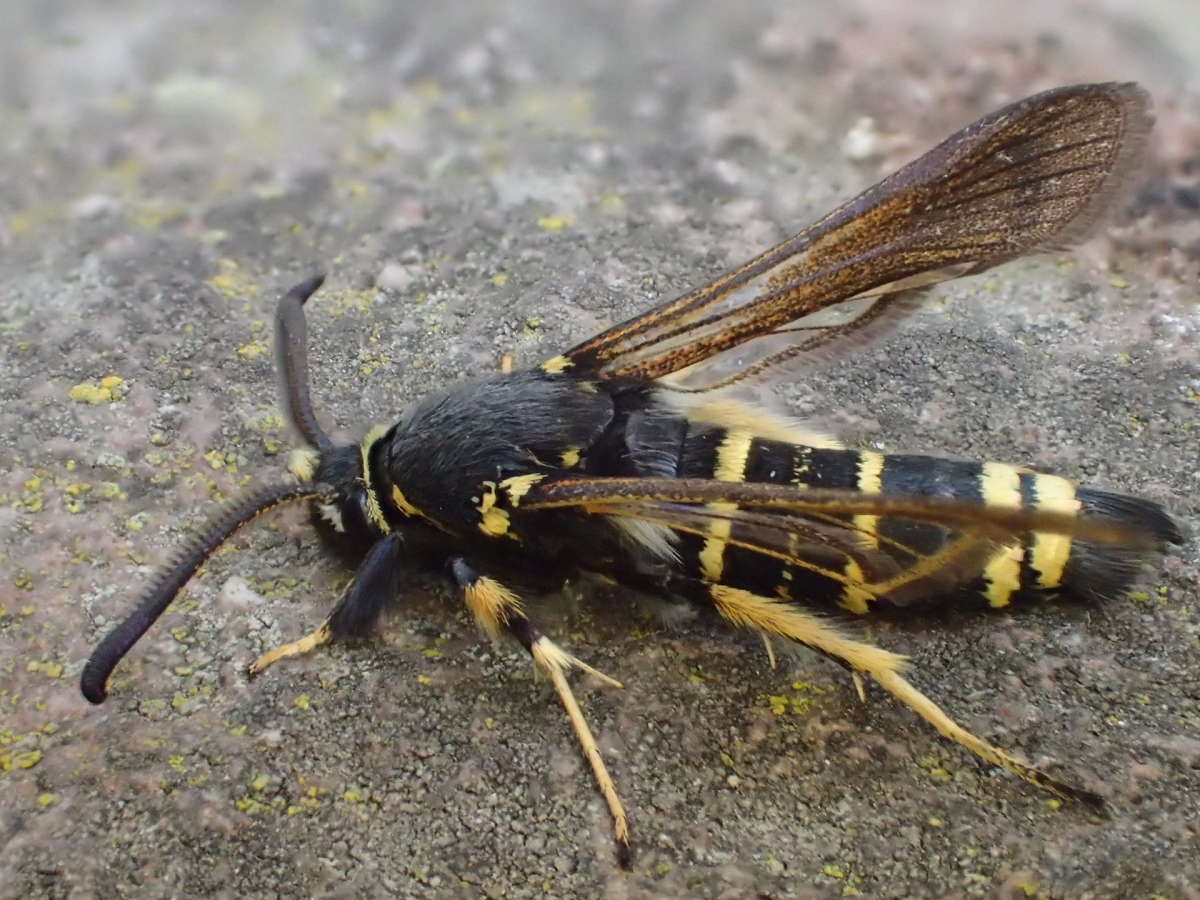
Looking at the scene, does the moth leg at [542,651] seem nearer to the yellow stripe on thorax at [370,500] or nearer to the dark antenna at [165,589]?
the yellow stripe on thorax at [370,500]

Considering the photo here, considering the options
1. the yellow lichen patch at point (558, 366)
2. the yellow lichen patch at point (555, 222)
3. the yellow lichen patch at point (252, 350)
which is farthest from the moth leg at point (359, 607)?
the yellow lichen patch at point (555, 222)

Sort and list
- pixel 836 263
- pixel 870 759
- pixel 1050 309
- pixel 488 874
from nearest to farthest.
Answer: pixel 488 874
pixel 870 759
pixel 836 263
pixel 1050 309

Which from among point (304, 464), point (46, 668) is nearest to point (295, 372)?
point (304, 464)

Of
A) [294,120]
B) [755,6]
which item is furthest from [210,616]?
[755,6]

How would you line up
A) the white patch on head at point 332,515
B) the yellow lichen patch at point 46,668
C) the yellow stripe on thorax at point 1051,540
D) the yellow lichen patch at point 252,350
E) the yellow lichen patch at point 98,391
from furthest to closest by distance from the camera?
the yellow lichen patch at point 252,350
the yellow lichen patch at point 98,391
the white patch on head at point 332,515
the yellow lichen patch at point 46,668
the yellow stripe on thorax at point 1051,540

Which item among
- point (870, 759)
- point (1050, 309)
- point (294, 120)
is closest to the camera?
point (870, 759)

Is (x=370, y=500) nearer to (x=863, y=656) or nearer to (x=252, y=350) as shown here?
(x=252, y=350)

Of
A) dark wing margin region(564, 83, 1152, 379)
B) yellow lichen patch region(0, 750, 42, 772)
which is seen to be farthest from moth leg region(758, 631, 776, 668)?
yellow lichen patch region(0, 750, 42, 772)

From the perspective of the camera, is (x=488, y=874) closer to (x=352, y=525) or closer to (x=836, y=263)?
(x=352, y=525)
